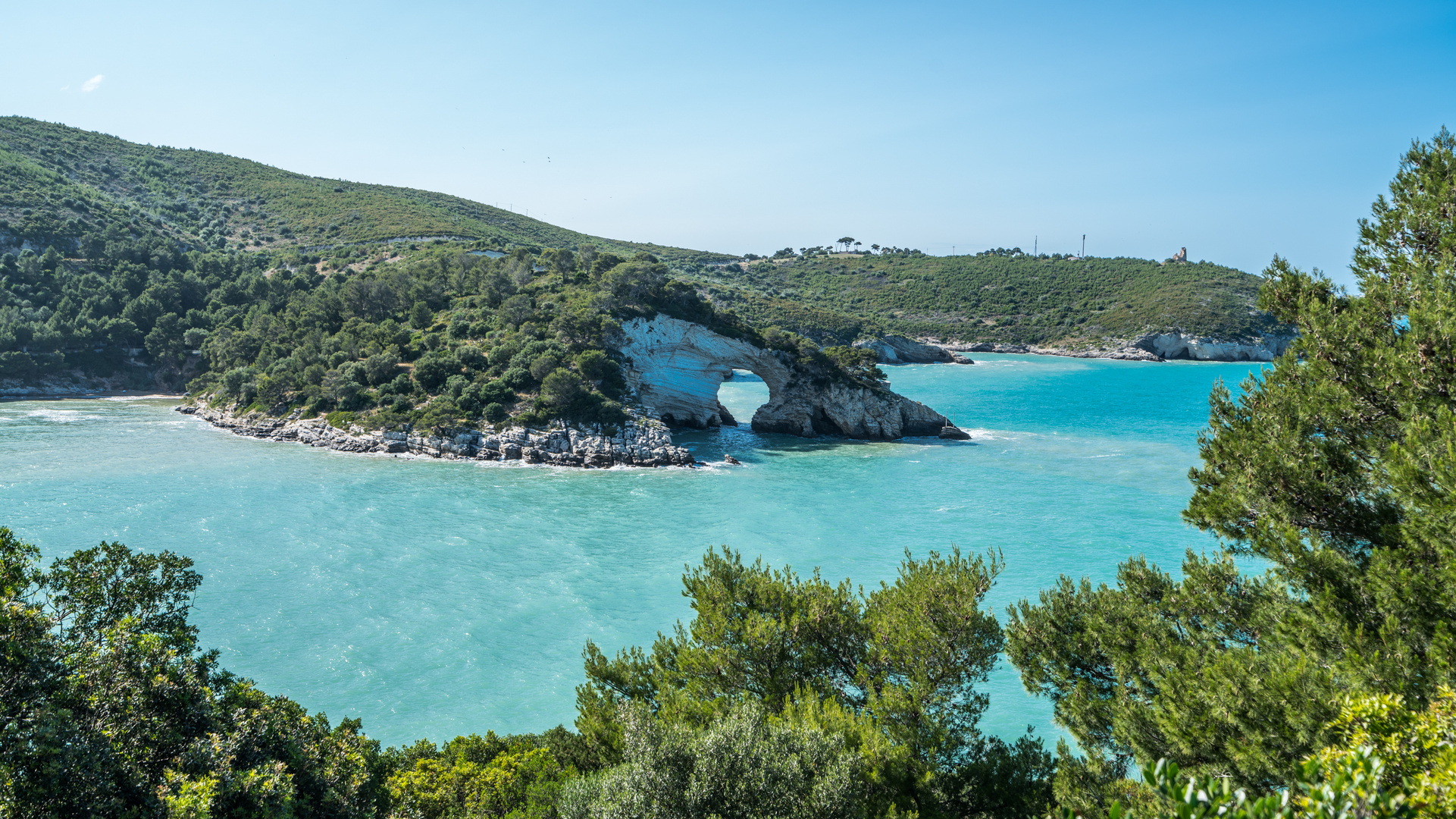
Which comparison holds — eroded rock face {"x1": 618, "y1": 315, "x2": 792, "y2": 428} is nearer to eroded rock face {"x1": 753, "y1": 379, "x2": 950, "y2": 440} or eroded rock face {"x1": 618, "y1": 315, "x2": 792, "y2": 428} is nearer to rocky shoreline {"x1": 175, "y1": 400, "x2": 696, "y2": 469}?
eroded rock face {"x1": 753, "y1": 379, "x2": 950, "y2": 440}

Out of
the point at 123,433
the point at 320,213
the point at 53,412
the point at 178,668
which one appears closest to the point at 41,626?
the point at 178,668

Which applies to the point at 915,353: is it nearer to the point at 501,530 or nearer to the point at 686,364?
the point at 686,364

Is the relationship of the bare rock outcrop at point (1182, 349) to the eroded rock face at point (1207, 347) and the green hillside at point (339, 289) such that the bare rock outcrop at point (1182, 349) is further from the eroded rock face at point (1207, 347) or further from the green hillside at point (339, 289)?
the green hillside at point (339, 289)

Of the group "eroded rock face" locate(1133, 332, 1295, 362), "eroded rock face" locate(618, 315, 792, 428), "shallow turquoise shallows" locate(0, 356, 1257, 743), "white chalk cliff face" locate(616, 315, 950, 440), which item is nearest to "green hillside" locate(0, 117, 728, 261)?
"shallow turquoise shallows" locate(0, 356, 1257, 743)

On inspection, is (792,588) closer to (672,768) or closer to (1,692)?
(672,768)

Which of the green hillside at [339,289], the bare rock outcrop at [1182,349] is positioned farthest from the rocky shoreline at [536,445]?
the bare rock outcrop at [1182,349]

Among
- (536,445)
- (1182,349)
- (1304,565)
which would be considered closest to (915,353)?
(1182,349)
